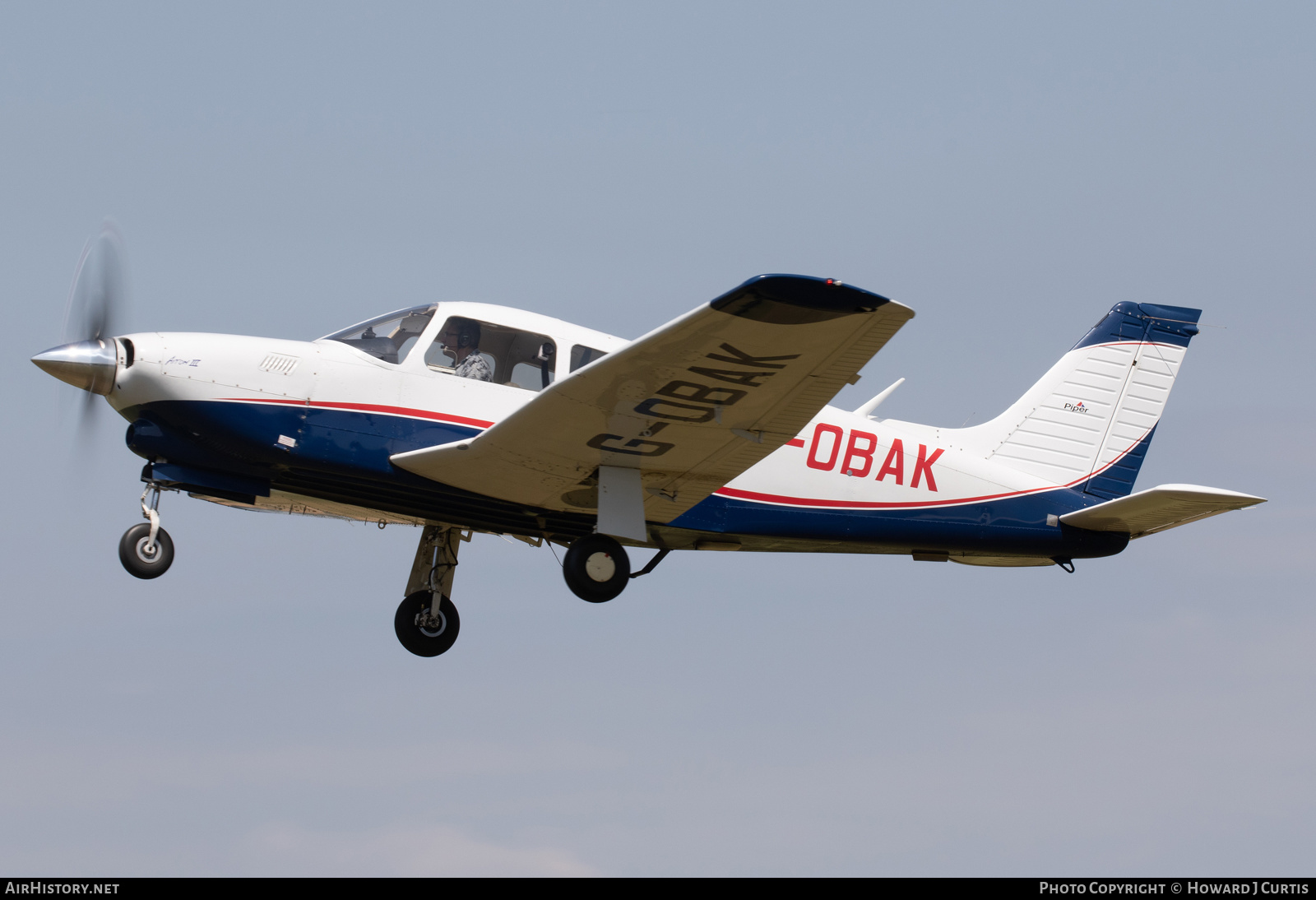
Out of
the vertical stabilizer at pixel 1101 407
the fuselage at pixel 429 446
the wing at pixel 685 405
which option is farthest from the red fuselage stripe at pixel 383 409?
the vertical stabilizer at pixel 1101 407

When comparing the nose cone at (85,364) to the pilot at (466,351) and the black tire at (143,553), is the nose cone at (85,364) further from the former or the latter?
the pilot at (466,351)

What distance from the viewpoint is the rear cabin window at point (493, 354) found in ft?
41.0

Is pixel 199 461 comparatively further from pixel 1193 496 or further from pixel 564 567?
pixel 1193 496

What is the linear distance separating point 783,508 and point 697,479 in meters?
1.21

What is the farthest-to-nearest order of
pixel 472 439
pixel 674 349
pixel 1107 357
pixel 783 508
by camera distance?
pixel 1107 357
pixel 783 508
pixel 472 439
pixel 674 349

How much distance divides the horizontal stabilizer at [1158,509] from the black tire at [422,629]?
6.22 metres

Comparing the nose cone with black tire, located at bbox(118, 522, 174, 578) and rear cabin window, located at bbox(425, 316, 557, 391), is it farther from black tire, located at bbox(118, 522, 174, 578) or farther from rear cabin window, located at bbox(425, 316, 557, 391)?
rear cabin window, located at bbox(425, 316, 557, 391)

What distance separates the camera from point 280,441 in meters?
12.1

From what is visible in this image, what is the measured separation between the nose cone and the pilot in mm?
2751

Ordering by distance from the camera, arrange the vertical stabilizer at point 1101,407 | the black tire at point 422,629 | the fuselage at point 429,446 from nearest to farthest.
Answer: the fuselage at point 429,446 < the black tire at point 422,629 < the vertical stabilizer at point 1101,407

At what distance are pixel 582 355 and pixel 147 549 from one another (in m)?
4.04

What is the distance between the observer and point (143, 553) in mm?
12195

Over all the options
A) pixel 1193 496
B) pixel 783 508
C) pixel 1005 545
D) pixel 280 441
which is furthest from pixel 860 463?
pixel 280 441

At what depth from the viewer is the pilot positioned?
12508 mm
